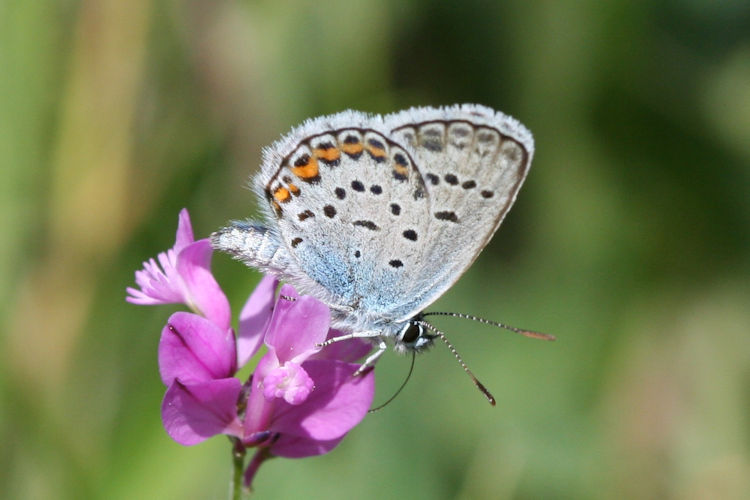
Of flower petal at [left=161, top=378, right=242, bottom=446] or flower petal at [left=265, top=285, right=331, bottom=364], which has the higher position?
flower petal at [left=265, top=285, right=331, bottom=364]

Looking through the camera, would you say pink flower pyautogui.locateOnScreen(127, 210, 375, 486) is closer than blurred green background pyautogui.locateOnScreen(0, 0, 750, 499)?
Yes

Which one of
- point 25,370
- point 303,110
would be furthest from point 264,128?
point 25,370

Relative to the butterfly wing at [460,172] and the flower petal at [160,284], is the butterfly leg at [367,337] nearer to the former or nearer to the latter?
the butterfly wing at [460,172]

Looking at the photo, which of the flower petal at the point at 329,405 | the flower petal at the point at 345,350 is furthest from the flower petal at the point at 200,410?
the flower petal at the point at 345,350

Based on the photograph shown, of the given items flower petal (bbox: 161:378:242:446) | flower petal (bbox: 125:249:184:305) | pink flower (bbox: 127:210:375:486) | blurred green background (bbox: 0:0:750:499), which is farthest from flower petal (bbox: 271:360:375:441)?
blurred green background (bbox: 0:0:750:499)

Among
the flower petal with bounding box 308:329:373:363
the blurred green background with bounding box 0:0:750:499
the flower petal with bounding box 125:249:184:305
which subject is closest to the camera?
the flower petal with bounding box 125:249:184:305

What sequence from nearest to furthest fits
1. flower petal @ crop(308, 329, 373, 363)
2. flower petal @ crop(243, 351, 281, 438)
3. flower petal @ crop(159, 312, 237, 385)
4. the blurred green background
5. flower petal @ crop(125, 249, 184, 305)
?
flower petal @ crop(159, 312, 237, 385) → flower petal @ crop(243, 351, 281, 438) → flower petal @ crop(125, 249, 184, 305) → flower petal @ crop(308, 329, 373, 363) → the blurred green background

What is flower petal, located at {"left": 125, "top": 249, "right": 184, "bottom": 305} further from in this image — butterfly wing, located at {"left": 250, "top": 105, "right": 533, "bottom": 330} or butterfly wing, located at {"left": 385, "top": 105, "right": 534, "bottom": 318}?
butterfly wing, located at {"left": 385, "top": 105, "right": 534, "bottom": 318}

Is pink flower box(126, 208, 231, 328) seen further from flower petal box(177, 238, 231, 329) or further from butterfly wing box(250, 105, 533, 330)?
butterfly wing box(250, 105, 533, 330)
